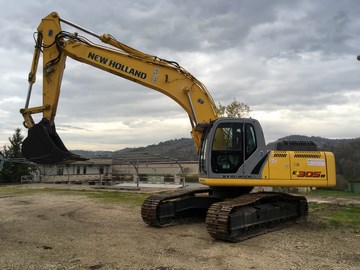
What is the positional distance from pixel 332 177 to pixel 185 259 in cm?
483

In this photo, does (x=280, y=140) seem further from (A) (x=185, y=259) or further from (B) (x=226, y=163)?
(A) (x=185, y=259)

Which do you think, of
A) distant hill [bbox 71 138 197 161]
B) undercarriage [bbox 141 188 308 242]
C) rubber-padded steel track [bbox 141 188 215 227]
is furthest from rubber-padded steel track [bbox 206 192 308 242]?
distant hill [bbox 71 138 197 161]

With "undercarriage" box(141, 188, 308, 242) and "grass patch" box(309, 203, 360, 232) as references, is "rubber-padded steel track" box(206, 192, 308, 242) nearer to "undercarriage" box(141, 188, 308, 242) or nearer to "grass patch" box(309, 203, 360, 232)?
"undercarriage" box(141, 188, 308, 242)

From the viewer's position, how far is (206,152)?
9469 millimetres

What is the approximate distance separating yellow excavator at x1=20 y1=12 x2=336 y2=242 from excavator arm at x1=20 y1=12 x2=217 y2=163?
24 mm

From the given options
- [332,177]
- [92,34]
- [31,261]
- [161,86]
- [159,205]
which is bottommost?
[31,261]

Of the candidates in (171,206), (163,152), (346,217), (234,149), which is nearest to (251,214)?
(234,149)

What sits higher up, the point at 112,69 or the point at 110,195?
the point at 112,69

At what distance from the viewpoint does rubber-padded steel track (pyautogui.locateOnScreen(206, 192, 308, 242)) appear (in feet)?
26.1

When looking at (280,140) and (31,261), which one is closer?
(31,261)

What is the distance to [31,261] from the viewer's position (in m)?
6.42

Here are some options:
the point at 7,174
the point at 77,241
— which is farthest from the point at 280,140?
the point at 7,174

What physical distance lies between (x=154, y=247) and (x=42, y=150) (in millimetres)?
3756

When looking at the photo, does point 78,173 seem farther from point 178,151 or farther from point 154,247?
point 154,247
